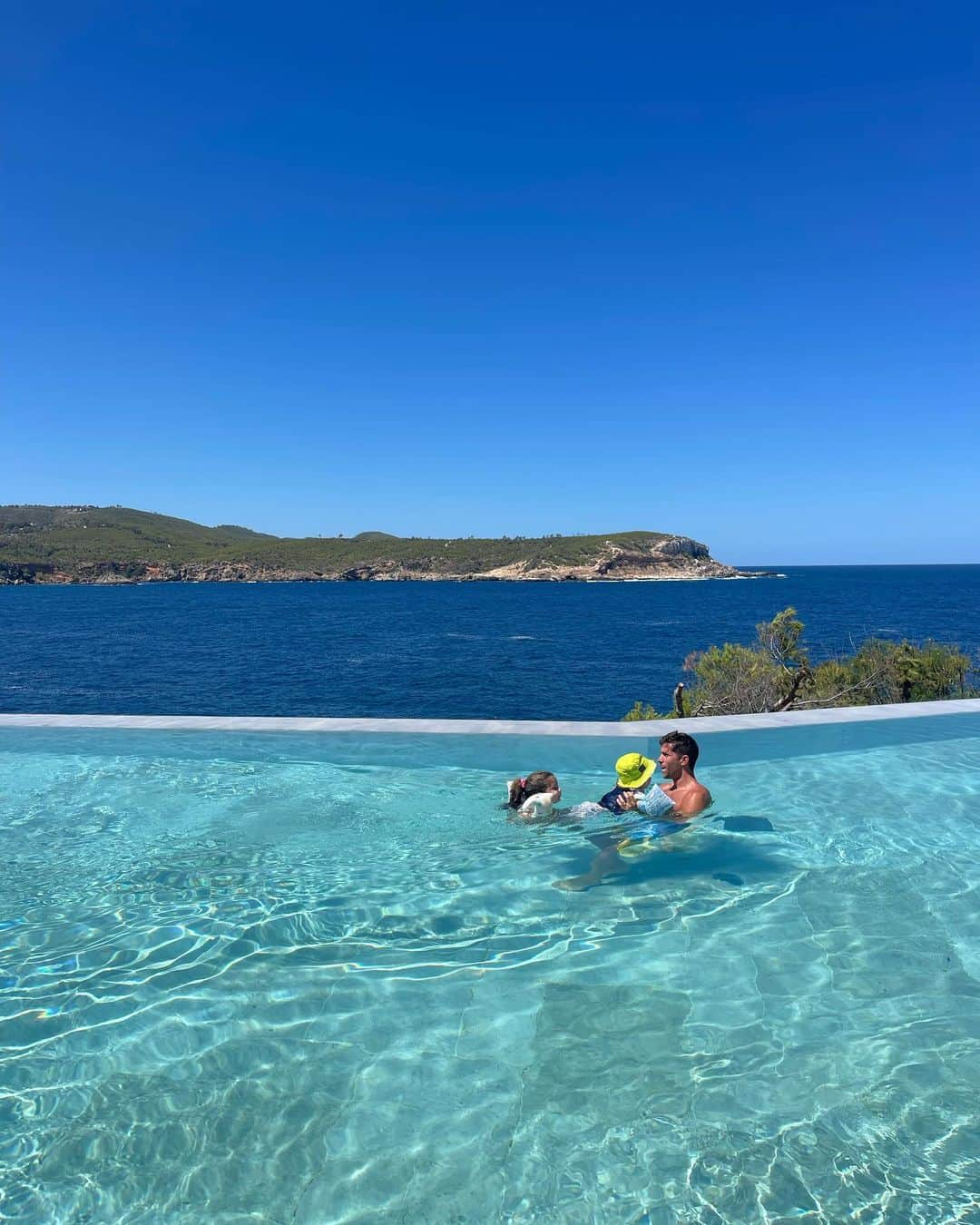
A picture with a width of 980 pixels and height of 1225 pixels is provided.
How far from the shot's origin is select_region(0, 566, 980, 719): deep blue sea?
3459 centimetres

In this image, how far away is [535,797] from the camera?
20.1 ft

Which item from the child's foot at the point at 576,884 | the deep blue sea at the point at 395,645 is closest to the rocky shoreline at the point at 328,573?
the deep blue sea at the point at 395,645

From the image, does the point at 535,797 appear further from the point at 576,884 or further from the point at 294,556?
the point at 294,556

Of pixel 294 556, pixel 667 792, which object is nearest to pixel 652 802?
pixel 667 792

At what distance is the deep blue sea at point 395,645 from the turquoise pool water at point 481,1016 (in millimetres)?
20360

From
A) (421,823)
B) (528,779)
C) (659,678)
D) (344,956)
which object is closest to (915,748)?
(528,779)

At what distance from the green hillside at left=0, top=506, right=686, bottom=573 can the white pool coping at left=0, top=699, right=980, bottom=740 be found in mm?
122315

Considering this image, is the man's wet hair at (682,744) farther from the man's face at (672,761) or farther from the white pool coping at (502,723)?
the white pool coping at (502,723)

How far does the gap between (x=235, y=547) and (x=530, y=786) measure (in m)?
144

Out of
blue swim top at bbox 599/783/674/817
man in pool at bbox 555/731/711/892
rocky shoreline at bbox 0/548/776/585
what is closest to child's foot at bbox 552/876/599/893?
man in pool at bbox 555/731/711/892

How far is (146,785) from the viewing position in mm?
7422

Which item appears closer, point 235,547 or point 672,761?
point 672,761

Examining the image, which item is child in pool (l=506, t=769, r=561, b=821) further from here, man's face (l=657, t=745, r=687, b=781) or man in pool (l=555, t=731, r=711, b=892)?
man's face (l=657, t=745, r=687, b=781)

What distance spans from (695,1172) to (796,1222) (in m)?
0.33
